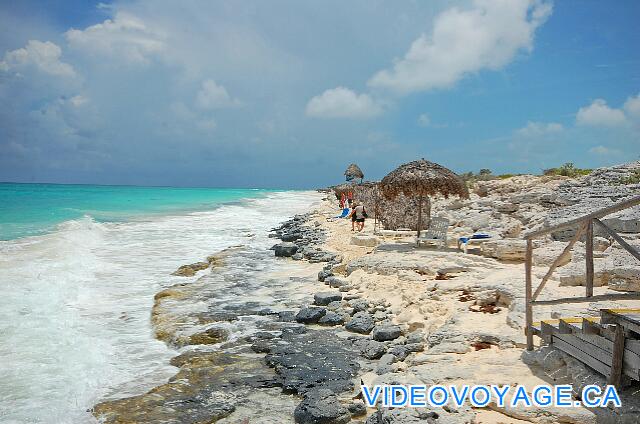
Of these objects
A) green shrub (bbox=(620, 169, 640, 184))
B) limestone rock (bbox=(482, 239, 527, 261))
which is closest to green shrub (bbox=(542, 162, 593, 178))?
green shrub (bbox=(620, 169, 640, 184))

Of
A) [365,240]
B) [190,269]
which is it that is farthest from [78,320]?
[365,240]

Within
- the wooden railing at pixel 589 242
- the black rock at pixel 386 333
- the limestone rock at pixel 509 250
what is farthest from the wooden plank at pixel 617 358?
the limestone rock at pixel 509 250

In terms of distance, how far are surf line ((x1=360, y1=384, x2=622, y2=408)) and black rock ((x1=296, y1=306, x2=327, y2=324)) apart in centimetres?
349

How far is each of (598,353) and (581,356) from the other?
0.88ft

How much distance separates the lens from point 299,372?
5871 millimetres

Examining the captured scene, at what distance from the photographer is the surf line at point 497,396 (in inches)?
150

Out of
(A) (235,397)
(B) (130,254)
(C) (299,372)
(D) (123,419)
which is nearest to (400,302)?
(C) (299,372)

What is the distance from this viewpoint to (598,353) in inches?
156

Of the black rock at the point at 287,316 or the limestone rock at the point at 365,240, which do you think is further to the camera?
the limestone rock at the point at 365,240

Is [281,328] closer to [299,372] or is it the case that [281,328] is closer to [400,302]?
[299,372]

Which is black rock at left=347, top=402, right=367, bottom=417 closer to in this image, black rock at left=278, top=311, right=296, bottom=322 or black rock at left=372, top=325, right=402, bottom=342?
black rock at left=372, top=325, right=402, bottom=342

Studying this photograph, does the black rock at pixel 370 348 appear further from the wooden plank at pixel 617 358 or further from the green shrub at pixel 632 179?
the green shrub at pixel 632 179

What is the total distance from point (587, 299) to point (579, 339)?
0.50 m

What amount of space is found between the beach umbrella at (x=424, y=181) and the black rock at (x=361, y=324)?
222 inches
